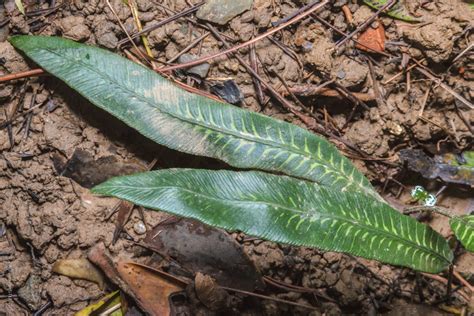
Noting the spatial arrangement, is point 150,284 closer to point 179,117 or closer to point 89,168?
point 89,168

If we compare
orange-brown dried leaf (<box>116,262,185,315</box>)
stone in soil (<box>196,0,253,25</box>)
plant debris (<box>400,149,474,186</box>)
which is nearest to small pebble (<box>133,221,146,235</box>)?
orange-brown dried leaf (<box>116,262,185,315</box>)

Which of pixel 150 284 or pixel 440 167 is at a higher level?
pixel 440 167

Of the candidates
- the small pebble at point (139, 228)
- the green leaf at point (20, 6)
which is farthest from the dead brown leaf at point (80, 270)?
the green leaf at point (20, 6)

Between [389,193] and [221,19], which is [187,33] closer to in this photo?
[221,19]

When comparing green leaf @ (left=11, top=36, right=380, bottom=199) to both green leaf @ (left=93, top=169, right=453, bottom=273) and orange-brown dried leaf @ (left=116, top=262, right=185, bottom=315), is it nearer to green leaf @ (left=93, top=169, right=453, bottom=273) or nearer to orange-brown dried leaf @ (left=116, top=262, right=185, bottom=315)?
green leaf @ (left=93, top=169, right=453, bottom=273)

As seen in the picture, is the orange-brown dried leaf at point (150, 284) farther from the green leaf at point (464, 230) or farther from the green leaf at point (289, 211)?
the green leaf at point (464, 230)

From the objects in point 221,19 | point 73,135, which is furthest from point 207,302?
point 221,19

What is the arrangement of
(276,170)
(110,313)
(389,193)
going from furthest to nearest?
1. (389,193)
2. (110,313)
3. (276,170)

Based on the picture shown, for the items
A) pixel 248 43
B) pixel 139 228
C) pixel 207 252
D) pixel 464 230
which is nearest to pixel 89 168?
pixel 139 228
